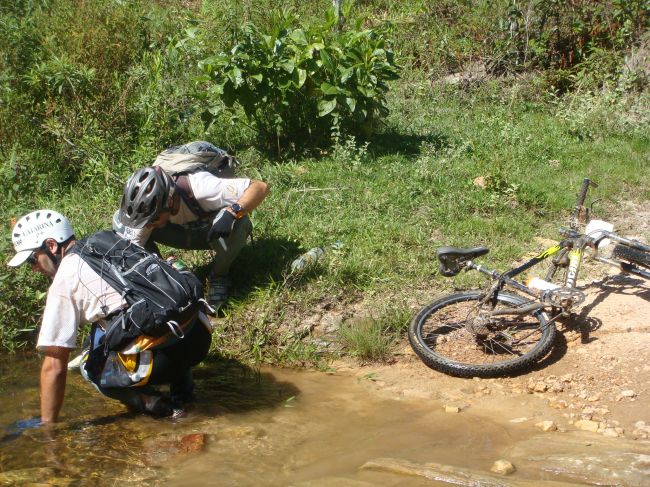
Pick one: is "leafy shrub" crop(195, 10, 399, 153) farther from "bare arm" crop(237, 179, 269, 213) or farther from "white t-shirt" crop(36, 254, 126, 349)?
"white t-shirt" crop(36, 254, 126, 349)

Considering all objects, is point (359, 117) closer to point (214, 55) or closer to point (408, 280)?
point (214, 55)

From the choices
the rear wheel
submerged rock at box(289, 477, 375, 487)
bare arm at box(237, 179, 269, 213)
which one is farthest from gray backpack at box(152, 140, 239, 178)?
the rear wheel

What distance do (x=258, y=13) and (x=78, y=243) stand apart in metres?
5.50

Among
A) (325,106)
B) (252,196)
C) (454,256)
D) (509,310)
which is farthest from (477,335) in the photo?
(325,106)

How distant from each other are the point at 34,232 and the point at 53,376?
0.80 meters

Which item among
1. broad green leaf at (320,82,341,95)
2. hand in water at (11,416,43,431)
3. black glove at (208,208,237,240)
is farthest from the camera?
broad green leaf at (320,82,341,95)

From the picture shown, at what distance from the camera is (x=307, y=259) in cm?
644

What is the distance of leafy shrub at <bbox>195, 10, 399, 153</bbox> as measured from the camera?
26.6 feet

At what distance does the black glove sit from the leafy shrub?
2.69 metres

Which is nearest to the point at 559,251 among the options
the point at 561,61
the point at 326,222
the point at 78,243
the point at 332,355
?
the point at 332,355

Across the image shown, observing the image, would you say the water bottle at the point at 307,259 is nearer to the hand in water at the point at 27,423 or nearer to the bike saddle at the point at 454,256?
the bike saddle at the point at 454,256

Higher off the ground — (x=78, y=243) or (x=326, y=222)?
(x=78, y=243)

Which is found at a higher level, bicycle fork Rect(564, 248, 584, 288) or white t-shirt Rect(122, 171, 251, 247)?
white t-shirt Rect(122, 171, 251, 247)

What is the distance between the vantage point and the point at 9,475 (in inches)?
169
